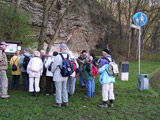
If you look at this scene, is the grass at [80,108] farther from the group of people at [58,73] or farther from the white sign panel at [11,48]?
the white sign panel at [11,48]

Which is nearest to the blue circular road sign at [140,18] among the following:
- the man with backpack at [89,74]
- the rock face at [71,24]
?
the man with backpack at [89,74]

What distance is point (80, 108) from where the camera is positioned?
5715 mm

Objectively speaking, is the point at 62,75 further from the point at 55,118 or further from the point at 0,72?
the point at 0,72

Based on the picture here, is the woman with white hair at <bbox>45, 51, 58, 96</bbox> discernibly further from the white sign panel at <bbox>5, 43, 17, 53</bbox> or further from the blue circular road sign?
the blue circular road sign

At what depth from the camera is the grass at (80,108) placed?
5.00 meters

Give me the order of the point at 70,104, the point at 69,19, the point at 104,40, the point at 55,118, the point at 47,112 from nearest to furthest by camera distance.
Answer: the point at 55,118
the point at 47,112
the point at 70,104
the point at 69,19
the point at 104,40

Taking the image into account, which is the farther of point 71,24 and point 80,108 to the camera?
point 71,24

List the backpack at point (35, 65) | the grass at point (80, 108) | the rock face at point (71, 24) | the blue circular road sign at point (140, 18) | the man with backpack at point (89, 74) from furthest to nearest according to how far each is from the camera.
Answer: the rock face at point (71, 24) < the blue circular road sign at point (140, 18) < the man with backpack at point (89, 74) < the backpack at point (35, 65) < the grass at point (80, 108)

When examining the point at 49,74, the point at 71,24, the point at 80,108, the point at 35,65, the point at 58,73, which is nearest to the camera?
the point at 58,73

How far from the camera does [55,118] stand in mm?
4805

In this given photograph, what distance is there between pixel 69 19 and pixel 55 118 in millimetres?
22096

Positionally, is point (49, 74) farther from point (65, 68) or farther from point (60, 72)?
point (65, 68)

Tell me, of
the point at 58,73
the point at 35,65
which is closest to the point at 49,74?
the point at 35,65

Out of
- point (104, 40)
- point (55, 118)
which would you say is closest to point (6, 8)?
point (55, 118)
